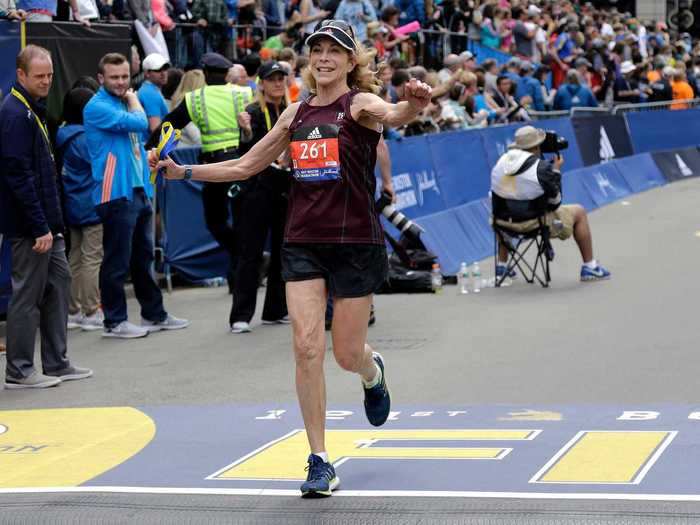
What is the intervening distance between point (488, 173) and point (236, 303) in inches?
318

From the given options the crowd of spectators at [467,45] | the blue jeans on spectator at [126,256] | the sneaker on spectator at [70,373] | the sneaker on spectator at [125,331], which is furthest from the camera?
the crowd of spectators at [467,45]

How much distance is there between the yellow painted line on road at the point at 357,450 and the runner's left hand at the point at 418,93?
1.91m

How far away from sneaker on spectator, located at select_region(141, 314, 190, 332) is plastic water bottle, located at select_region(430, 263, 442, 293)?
2.71 m

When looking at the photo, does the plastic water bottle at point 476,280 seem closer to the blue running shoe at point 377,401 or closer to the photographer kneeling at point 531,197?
the photographer kneeling at point 531,197

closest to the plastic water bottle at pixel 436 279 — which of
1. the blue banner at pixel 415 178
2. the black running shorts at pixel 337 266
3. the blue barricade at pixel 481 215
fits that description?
the blue barricade at pixel 481 215

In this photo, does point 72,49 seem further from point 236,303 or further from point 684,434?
point 684,434

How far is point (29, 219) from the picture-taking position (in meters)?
9.16

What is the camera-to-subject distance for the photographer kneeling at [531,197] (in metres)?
13.4

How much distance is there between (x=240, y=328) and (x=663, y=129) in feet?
64.4

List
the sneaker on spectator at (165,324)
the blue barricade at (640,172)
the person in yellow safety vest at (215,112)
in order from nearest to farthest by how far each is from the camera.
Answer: the sneaker on spectator at (165,324) → the person in yellow safety vest at (215,112) → the blue barricade at (640,172)

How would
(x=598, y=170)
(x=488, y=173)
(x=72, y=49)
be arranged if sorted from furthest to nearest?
1. (x=598, y=170)
2. (x=488, y=173)
3. (x=72, y=49)

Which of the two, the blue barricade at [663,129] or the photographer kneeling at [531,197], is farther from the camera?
the blue barricade at [663,129]

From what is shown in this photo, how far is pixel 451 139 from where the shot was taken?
57.5 ft

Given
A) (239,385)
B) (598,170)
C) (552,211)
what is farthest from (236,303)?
(598,170)
